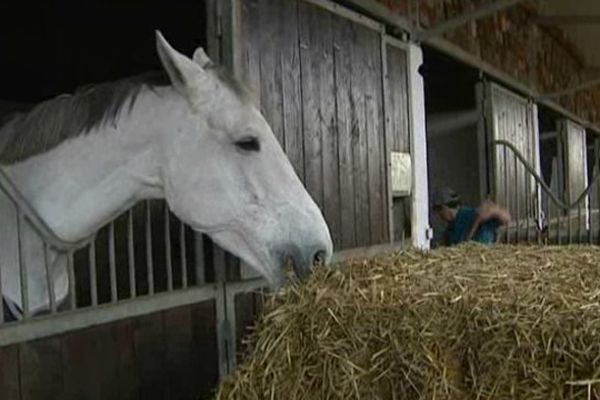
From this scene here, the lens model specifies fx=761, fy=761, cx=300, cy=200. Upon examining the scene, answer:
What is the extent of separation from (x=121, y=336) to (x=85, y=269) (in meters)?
0.72

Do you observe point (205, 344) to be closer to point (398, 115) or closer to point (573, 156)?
point (398, 115)

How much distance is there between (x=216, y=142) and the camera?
191 cm

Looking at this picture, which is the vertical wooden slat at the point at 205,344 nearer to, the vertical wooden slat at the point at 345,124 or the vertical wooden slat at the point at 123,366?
the vertical wooden slat at the point at 123,366

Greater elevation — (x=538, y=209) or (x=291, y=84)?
(x=291, y=84)

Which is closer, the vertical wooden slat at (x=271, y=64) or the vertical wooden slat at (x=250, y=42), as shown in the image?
the vertical wooden slat at (x=250, y=42)

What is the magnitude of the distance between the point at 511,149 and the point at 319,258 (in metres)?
3.92

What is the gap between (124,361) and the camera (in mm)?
2070

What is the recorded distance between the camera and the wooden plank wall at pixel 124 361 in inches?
68.1

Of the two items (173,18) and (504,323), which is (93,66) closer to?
(173,18)

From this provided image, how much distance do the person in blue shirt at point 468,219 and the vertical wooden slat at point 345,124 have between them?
1.00m

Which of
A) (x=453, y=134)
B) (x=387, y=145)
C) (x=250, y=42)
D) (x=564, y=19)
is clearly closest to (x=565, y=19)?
(x=564, y=19)

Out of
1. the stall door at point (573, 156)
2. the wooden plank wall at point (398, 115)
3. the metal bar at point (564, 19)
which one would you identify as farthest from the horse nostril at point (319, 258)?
the stall door at point (573, 156)

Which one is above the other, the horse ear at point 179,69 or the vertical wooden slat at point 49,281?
the horse ear at point 179,69

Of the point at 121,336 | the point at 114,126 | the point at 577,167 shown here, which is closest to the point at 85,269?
the point at 121,336
